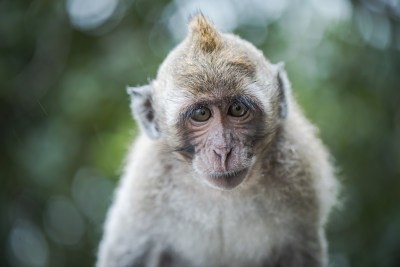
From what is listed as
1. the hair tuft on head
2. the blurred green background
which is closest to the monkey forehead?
the hair tuft on head

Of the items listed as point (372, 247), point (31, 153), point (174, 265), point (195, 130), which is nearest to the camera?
point (195, 130)

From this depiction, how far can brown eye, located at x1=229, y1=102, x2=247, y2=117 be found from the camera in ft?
11.5

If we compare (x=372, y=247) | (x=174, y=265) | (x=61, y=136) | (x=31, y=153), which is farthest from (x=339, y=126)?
(x=31, y=153)

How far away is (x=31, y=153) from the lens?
7160 millimetres

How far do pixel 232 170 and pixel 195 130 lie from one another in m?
0.51

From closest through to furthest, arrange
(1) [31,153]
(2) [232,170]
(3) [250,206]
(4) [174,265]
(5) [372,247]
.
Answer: (2) [232,170] → (3) [250,206] → (4) [174,265] → (5) [372,247] → (1) [31,153]

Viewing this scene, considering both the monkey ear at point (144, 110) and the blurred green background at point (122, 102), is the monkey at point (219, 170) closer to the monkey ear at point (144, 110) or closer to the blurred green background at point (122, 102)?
the monkey ear at point (144, 110)

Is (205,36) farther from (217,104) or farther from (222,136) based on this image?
(222,136)

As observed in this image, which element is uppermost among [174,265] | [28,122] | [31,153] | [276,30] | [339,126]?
[276,30]

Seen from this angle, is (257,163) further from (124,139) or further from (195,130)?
(124,139)

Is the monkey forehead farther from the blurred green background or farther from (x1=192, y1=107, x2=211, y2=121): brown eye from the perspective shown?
the blurred green background

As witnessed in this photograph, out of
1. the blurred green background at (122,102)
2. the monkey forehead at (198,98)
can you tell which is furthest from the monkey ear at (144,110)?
the blurred green background at (122,102)

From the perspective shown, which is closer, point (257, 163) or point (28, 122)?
point (257, 163)

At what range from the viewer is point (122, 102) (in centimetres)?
725
